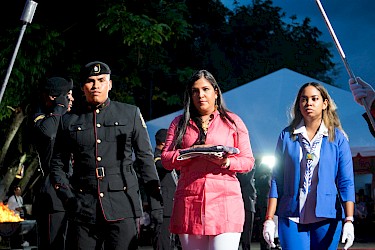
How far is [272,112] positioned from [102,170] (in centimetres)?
1231

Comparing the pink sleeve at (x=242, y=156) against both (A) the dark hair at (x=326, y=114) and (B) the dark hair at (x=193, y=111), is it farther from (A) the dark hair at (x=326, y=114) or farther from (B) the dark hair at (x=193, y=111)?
(A) the dark hair at (x=326, y=114)

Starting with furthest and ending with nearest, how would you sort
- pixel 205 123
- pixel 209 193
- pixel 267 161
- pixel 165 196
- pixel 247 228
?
pixel 267 161, pixel 247 228, pixel 165 196, pixel 205 123, pixel 209 193

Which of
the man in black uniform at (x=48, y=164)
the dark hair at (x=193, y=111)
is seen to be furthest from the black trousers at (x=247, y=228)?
the dark hair at (x=193, y=111)

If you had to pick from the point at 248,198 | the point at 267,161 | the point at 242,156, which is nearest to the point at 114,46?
the point at 267,161

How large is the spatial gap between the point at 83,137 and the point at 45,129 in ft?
3.87

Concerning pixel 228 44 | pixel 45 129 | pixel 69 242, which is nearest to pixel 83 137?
pixel 69 242

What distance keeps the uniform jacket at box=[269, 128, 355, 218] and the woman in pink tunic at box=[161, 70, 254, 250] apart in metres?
0.34

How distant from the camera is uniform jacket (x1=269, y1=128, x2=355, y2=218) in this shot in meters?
5.82

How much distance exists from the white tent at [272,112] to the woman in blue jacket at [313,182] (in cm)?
A: 1009

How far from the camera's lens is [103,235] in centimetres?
557

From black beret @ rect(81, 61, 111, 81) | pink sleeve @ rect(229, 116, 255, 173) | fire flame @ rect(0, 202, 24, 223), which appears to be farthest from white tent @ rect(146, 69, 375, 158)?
black beret @ rect(81, 61, 111, 81)

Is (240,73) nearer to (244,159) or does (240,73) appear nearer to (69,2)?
(69,2)

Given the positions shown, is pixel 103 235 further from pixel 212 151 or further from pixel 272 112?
pixel 272 112

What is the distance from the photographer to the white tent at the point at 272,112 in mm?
16891
